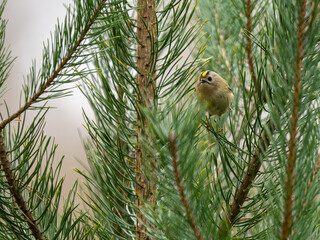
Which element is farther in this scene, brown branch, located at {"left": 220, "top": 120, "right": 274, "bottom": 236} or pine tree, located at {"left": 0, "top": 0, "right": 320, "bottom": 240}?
brown branch, located at {"left": 220, "top": 120, "right": 274, "bottom": 236}

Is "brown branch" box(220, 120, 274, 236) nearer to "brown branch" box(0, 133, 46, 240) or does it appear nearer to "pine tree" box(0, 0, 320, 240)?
"pine tree" box(0, 0, 320, 240)

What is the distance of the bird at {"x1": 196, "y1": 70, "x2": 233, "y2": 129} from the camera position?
1.08 metres

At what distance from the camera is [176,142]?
38 cm

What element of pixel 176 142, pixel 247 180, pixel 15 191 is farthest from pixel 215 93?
pixel 176 142

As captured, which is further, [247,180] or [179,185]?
[247,180]

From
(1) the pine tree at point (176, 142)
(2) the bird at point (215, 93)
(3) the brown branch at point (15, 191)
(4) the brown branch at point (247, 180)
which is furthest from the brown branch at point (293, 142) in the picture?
(2) the bird at point (215, 93)

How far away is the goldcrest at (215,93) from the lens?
1.08 m

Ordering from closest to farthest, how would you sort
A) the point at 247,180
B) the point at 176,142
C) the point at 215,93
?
the point at 176,142 → the point at 247,180 → the point at 215,93

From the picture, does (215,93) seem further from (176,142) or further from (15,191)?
(176,142)

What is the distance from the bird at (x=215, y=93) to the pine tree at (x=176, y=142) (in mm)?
57

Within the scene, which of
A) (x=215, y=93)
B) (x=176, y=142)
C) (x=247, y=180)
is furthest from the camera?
(x=215, y=93)

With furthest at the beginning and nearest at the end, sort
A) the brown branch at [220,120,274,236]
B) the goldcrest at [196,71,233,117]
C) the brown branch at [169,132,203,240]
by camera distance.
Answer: the goldcrest at [196,71,233,117] → the brown branch at [220,120,274,236] → the brown branch at [169,132,203,240]

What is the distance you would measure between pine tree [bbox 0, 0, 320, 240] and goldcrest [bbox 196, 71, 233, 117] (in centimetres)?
6

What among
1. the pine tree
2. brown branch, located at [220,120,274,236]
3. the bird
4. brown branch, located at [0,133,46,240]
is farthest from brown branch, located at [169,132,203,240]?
the bird
